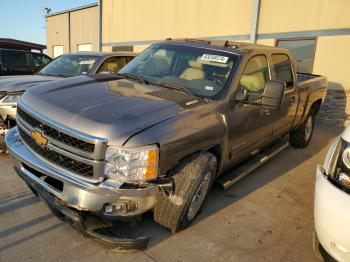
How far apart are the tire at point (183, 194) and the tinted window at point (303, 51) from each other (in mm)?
7749

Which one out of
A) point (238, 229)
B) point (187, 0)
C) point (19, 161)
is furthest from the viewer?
point (187, 0)

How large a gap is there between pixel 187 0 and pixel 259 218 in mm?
10734

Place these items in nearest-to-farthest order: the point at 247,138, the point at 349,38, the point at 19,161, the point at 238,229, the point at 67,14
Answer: the point at 19,161 → the point at 238,229 → the point at 247,138 → the point at 349,38 → the point at 67,14

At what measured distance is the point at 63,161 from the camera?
2.70m

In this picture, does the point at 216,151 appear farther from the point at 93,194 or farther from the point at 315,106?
the point at 315,106

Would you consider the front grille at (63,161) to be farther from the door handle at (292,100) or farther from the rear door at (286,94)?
the door handle at (292,100)

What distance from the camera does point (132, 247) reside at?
2.64 meters

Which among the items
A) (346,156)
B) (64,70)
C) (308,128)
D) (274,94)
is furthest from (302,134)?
(64,70)

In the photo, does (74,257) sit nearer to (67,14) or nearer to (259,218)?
(259,218)

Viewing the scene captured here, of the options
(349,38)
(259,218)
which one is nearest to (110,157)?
(259,218)

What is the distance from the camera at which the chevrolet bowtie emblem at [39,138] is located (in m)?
2.78

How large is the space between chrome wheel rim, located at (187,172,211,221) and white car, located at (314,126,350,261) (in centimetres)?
112

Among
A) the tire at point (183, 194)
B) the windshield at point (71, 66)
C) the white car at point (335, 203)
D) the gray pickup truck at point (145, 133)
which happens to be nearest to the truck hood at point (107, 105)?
the gray pickup truck at point (145, 133)

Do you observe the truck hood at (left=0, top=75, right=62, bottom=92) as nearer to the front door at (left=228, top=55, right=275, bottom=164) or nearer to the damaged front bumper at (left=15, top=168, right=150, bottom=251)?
the damaged front bumper at (left=15, top=168, right=150, bottom=251)
